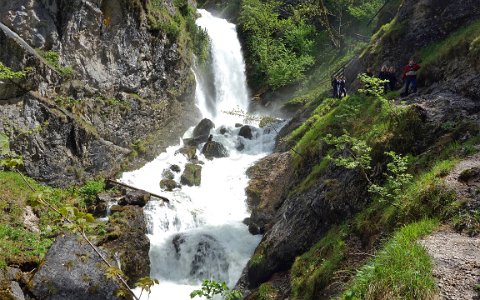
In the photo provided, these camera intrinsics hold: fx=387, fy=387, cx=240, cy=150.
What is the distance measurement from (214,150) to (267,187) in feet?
20.1

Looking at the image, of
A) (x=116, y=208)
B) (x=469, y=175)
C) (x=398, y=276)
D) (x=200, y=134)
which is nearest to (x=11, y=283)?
(x=116, y=208)

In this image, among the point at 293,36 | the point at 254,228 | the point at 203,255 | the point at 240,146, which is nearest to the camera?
the point at 203,255

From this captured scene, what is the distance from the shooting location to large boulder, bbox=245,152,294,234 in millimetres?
17453

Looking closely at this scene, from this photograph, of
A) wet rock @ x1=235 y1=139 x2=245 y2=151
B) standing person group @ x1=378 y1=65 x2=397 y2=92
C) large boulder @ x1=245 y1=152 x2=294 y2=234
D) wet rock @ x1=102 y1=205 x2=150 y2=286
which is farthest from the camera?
wet rock @ x1=235 y1=139 x2=245 y2=151

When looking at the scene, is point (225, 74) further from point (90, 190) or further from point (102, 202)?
point (102, 202)

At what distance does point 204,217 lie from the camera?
19219 mm

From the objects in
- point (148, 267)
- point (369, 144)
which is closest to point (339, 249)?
point (369, 144)

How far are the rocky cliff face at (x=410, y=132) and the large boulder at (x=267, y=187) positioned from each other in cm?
66

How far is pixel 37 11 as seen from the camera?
63.1 feet

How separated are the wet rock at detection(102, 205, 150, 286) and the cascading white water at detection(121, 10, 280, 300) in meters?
0.77

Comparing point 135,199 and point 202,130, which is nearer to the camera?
point 135,199

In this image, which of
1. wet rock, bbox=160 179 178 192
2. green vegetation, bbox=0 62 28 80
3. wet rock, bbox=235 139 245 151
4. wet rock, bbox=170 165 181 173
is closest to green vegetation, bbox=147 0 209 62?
wet rock, bbox=235 139 245 151

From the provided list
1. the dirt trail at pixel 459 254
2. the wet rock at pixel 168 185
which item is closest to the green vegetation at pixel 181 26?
the wet rock at pixel 168 185

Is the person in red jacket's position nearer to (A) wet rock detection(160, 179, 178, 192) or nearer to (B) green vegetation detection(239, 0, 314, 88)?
(A) wet rock detection(160, 179, 178, 192)
